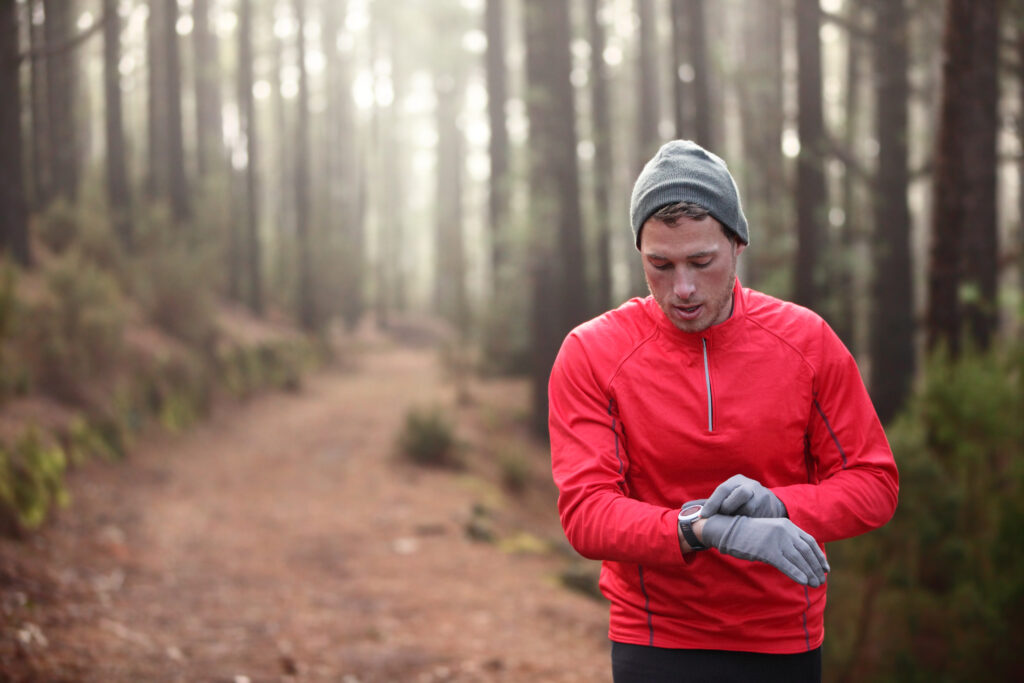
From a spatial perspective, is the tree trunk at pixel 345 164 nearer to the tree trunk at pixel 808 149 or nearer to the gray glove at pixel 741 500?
the tree trunk at pixel 808 149

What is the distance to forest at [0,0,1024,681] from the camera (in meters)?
5.09

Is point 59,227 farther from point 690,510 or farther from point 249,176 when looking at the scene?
point 690,510

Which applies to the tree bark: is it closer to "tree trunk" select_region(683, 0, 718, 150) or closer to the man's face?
"tree trunk" select_region(683, 0, 718, 150)

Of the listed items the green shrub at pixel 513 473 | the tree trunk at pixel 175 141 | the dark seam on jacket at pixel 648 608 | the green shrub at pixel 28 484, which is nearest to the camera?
the dark seam on jacket at pixel 648 608

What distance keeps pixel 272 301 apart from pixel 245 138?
469 cm

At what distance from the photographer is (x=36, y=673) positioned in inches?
179

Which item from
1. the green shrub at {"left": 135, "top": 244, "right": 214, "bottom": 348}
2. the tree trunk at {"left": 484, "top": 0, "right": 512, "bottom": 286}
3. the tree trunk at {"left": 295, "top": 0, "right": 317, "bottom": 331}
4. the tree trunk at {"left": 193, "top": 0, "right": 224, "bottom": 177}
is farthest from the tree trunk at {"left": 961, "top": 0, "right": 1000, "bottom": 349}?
the tree trunk at {"left": 193, "top": 0, "right": 224, "bottom": 177}

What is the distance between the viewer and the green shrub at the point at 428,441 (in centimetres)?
1196

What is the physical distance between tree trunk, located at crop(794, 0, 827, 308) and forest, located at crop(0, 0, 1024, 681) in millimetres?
33

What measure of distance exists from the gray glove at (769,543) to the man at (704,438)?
0.35 ft

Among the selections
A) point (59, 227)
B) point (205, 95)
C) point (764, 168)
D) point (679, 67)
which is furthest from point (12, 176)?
point (205, 95)

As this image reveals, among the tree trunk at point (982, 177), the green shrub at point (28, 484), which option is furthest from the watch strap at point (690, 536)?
the green shrub at point (28, 484)

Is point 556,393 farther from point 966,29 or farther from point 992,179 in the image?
point 992,179

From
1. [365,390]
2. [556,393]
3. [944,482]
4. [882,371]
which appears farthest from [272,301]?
[556,393]
